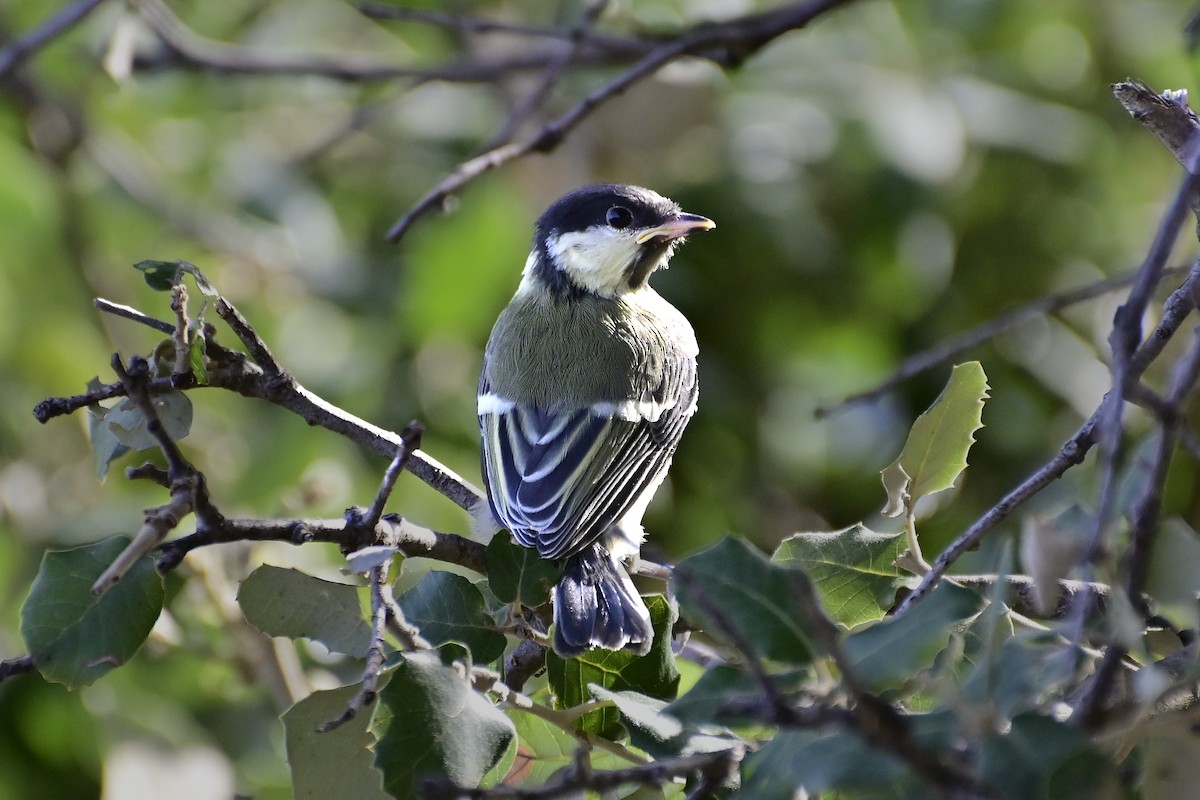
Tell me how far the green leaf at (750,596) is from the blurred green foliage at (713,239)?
1.96 metres

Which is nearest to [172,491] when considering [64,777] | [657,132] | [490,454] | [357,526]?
[357,526]

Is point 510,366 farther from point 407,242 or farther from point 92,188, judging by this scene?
point 92,188

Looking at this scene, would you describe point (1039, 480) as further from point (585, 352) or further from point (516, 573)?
point (585, 352)

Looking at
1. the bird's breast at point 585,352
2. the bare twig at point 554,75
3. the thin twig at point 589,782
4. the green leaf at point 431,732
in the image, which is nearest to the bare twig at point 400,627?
the green leaf at point 431,732

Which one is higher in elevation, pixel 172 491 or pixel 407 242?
pixel 172 491

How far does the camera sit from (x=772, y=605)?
1.05 meters

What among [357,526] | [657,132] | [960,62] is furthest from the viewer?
[657,132]

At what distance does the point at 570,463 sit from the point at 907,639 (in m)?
1.44

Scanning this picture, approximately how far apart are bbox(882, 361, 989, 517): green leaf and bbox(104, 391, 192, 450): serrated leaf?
2.89ft

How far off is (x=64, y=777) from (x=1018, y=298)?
9.06ft

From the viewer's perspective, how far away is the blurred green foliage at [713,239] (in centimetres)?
338

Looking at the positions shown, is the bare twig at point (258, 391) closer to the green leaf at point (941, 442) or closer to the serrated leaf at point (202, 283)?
the serrated leaf at point (202, 283)

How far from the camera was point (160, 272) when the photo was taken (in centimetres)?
155

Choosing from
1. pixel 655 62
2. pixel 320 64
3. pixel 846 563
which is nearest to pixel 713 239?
pixel 320 64
